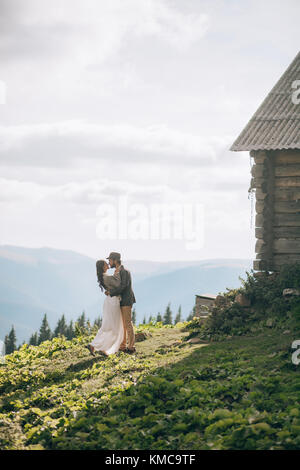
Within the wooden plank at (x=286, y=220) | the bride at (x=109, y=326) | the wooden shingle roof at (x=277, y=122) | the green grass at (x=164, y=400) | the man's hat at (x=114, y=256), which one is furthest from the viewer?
the wooden plank at (x=286, y=220)

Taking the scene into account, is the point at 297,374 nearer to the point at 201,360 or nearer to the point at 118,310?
the point at 201,360

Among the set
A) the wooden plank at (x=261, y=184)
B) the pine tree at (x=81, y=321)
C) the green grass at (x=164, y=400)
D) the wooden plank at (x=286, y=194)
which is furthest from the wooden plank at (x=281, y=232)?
the pine tree at (x=81, y=321)

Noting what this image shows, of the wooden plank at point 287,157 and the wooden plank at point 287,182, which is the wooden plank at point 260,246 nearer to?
the wooden plank at point 287,182

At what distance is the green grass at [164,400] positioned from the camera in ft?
→ 25.9

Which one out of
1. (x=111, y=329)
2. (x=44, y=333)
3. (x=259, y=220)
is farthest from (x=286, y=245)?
(x=44, y=333)

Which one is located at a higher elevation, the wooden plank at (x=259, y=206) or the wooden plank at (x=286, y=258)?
the wooden plank at (x=259, y=206)

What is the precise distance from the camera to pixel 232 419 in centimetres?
793

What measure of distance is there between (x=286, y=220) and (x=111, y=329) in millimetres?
5973

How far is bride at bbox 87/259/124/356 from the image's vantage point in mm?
13414

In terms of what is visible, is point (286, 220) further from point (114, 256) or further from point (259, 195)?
point (114, 256)

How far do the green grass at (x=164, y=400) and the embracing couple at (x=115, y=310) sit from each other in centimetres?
43

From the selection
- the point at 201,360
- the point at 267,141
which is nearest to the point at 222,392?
the point at 201,360

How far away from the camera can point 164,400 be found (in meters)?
9.35
